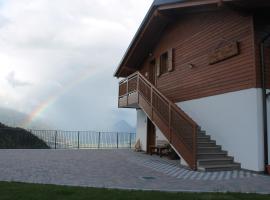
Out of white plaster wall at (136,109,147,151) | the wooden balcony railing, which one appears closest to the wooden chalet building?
the wooden balcony railing

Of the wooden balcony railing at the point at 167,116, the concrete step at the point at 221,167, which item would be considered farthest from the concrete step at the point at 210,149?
the concrete step at the point at 221,167

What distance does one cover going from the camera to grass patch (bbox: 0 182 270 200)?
549 centimetres

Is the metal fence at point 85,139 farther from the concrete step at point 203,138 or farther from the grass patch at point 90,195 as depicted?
the grass patch at point 90,195

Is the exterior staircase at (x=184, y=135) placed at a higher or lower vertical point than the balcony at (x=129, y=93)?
lower

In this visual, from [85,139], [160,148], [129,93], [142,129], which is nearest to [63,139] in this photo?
[85,139]

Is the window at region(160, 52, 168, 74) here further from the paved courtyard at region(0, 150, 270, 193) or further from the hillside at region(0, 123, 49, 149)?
the hillside at region(0, 123, 49, 149)

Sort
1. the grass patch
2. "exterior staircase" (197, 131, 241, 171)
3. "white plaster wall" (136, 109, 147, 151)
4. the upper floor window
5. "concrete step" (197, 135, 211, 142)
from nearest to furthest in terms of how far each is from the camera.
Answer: the grass patch → "exterior staircase" (197, 131, 241, 171) → "concrete step" (197, 135, 211, 142) → the upper floor window → "white plaster wall" (136, 109, 147, 151)

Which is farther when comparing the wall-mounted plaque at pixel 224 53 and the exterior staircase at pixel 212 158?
the wall-mounted plaque at pixel 224 53

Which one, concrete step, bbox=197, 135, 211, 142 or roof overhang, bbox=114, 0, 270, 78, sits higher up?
roof overhang, bbox=114, 0, 270, 78

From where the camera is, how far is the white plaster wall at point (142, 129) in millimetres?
16875

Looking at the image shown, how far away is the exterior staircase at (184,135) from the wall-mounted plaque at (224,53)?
2.10 meters

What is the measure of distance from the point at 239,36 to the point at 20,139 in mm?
16163

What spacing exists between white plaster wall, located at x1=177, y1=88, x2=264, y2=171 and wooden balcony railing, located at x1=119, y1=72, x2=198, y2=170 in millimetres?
1290

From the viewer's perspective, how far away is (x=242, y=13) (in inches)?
380
